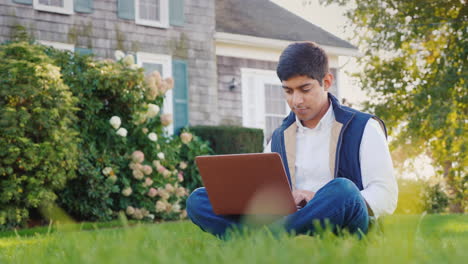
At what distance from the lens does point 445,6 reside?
39.4 feet

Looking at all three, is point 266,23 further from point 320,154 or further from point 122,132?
point 320,154

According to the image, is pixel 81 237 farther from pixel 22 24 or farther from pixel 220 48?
pixel 220 48

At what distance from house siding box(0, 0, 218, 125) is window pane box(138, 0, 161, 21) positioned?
30 centimetres

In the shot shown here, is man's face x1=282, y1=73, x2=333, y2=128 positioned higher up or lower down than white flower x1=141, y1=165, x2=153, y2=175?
higher up

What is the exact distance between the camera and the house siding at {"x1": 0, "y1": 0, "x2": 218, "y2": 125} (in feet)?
33.0

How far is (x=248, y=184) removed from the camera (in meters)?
2.86

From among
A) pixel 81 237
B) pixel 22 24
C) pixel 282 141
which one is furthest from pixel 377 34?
pixel 81 237

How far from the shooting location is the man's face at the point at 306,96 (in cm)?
327

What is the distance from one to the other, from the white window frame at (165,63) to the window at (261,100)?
1774mm

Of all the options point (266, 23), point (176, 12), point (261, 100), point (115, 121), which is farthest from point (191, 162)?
point (266, 23)

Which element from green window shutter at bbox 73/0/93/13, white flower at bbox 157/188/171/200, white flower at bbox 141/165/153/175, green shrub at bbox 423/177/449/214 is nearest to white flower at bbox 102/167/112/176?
white flower at bbox 141/165/153/175

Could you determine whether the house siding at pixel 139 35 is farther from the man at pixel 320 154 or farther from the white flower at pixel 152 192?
the man at pixel 320 154

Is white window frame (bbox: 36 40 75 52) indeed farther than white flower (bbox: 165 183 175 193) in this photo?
Yes

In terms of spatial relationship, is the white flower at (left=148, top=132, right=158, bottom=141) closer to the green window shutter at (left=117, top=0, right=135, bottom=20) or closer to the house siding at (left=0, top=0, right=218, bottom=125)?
the house siding at (left=0, top=0, right=218, bottom=125)
